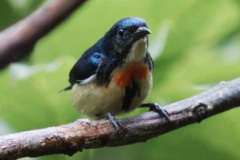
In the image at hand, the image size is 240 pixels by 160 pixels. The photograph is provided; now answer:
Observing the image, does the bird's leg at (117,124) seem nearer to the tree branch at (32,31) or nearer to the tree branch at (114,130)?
the tree branch at (114,130)

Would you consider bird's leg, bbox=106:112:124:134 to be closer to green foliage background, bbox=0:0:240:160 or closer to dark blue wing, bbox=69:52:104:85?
green foliage background, bbox=0:0:240:160

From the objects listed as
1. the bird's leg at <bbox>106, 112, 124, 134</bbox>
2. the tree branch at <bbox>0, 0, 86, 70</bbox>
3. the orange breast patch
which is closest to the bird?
the orange breast patch

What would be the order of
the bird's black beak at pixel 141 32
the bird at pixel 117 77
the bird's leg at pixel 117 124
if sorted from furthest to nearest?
1. the bird at pixel 117 77
2. the bird's black beak at pixel 141 32
3. the bird's leg at pixel 117 124

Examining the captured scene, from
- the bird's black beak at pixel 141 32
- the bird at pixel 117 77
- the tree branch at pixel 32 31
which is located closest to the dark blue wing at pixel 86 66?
the bird at pixel 117 77

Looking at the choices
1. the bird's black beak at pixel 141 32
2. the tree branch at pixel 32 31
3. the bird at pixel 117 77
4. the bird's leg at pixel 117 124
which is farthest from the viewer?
the bird at pixel 117 77

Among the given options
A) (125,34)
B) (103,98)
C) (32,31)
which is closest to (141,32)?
(125,34)

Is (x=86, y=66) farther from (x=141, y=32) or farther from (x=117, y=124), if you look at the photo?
(x=117, y=124)
